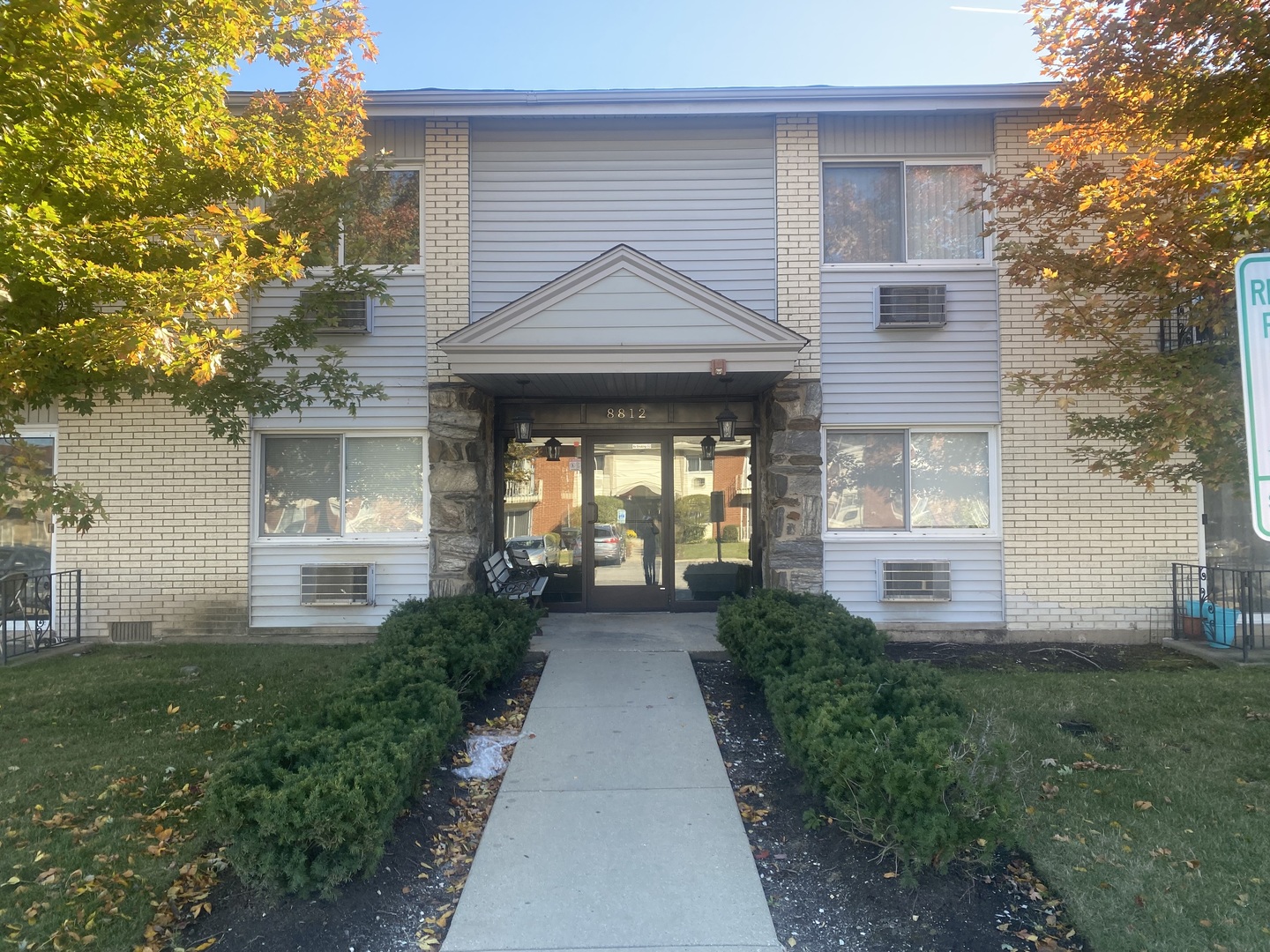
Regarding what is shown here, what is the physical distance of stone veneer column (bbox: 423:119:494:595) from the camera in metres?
8.36

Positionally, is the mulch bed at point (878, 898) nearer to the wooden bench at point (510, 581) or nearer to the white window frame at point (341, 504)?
the wooden bench at point (510, 581)

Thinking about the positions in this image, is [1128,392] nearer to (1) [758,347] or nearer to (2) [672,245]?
(1) [758,347]

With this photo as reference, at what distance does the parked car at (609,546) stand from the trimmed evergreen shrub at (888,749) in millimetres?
4191

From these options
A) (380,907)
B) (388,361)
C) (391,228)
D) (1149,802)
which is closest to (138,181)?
(388,361)

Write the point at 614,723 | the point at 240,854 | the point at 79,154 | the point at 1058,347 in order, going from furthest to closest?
the point at 1058,347
the point at 614,723
the point at 79,154
the point at 240,854

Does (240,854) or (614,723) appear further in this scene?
(614,723)

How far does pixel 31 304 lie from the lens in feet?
14.5

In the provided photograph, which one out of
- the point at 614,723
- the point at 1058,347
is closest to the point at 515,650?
the point at 614,723

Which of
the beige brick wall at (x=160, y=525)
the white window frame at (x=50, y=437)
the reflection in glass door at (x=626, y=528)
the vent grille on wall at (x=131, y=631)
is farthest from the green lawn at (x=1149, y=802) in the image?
the white window frame at (x=50, y=437)

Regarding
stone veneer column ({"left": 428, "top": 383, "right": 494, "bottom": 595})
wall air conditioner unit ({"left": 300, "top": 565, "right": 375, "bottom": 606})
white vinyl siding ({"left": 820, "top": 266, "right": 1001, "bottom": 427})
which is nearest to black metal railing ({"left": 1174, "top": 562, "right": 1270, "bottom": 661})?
white vinyl siding ({"left": 820, "top": 266, "right": 1001, "bottom": 427})

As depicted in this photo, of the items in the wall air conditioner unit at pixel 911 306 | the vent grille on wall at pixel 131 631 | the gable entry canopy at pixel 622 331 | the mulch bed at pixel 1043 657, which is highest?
the wall air conditioner unit at pixel 911 306

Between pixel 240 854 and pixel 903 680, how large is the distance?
3.55m

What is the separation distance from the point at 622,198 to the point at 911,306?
3.54 m

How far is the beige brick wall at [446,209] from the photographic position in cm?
855
